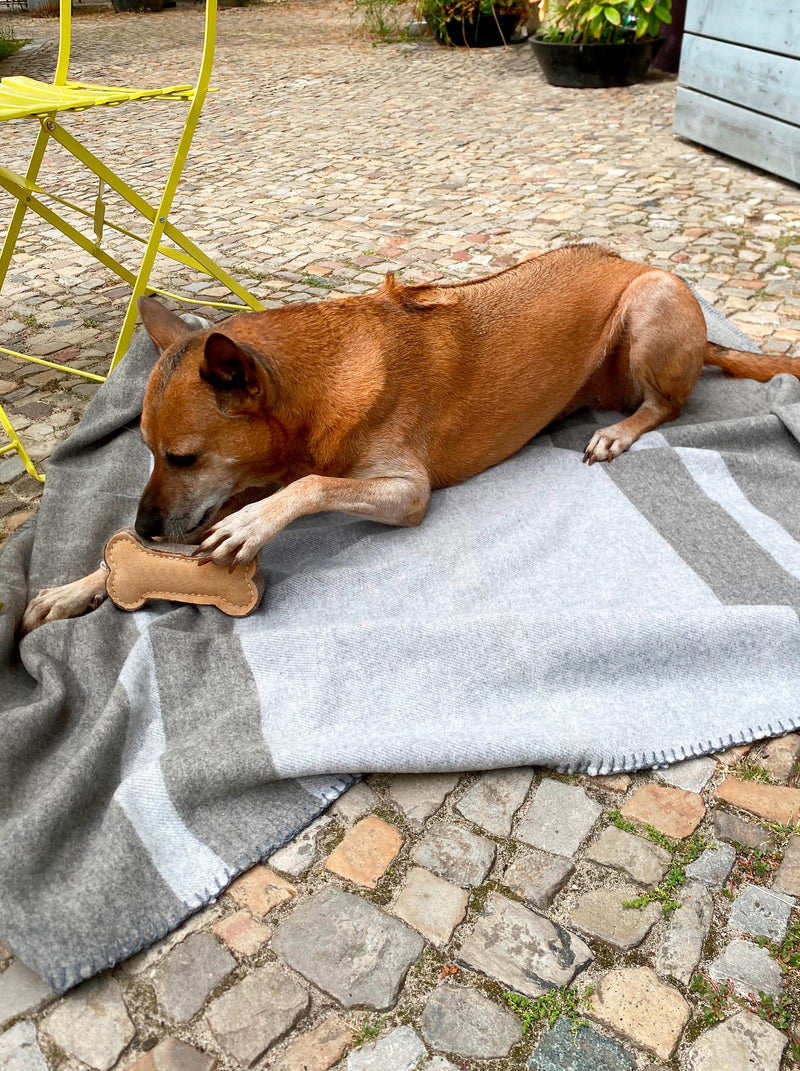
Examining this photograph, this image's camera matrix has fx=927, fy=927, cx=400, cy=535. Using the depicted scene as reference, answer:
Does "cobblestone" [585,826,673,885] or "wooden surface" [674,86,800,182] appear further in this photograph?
"wooden surface" [674,86,800,182]

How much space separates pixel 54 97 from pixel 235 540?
240 centimetres

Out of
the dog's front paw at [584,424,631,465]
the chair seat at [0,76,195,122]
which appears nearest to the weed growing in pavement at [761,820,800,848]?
the dog's front paw at [584,424,631,465]

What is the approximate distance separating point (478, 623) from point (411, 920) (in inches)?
37.3

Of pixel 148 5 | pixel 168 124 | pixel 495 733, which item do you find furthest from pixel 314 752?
pixel 148 5

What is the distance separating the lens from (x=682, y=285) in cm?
406

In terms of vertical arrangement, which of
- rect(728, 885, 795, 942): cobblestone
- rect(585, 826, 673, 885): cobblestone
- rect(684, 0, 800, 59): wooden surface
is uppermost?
rect(684, 0, 800, 59): wooden surface

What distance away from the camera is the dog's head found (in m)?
2.98

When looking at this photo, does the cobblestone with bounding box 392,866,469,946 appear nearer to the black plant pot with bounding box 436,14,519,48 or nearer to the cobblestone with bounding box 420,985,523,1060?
the cobblestone with bounding box 420,985,523,1060

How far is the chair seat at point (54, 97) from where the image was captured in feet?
12.0

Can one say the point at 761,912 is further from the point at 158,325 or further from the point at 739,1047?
the point at 158,325

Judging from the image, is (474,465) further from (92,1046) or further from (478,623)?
(92,1046)

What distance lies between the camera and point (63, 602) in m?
3.10

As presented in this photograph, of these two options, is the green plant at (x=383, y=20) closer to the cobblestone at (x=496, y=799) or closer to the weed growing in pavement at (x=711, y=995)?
the cobblestone at (x=496, y=799)

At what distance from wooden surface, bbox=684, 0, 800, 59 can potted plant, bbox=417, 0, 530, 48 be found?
6.01 m
